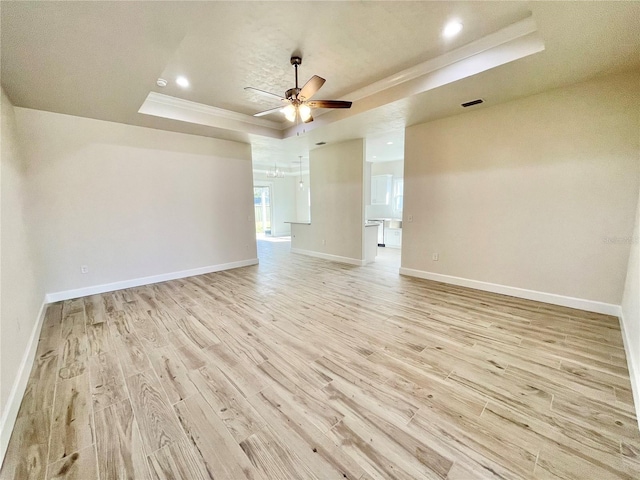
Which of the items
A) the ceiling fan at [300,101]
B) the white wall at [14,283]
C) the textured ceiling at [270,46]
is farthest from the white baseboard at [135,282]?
the ceiling fan at [300,101]

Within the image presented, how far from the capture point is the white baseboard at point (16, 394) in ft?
4.66

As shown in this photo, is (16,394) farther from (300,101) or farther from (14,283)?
(300,101)

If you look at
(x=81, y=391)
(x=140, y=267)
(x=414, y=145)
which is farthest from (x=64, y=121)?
(x=414, y=145)

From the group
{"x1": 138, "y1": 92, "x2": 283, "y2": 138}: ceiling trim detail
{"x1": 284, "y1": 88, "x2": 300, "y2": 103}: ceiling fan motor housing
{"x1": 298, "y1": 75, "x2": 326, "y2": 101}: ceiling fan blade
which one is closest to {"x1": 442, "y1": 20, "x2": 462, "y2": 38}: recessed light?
{"x1": 298, "y1": 75, "x2": 326, "y2": 101}: ceiling fan blade

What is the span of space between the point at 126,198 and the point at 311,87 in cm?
356

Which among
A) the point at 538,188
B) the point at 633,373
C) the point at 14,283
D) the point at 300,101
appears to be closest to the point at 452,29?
the point at 300,101

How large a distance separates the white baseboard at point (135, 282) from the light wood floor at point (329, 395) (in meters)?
0.75

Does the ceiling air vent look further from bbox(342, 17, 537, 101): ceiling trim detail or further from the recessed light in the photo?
the recessed light

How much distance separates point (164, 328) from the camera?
2.82m

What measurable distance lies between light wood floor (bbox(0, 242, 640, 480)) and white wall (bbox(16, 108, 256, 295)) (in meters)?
1.09

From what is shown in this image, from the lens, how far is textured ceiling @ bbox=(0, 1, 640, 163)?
1855 mm

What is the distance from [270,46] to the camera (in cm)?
262

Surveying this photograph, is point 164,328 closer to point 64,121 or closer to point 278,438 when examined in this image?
point 278,438

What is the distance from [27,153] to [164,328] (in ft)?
10.1
